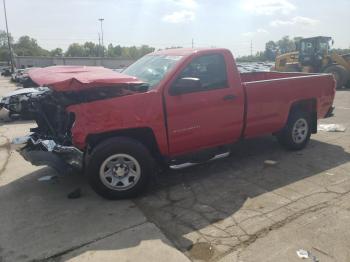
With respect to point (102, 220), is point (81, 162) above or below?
above

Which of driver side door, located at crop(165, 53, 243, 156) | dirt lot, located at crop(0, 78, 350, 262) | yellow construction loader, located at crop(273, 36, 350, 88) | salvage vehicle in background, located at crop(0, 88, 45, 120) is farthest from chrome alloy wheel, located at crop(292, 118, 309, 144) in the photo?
yellow construction loader, located at crop(273, 36, 350, 88)

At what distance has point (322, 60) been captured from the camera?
2002 cm

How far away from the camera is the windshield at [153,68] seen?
5.21m

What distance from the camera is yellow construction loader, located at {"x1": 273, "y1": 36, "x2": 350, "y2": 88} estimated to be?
Answer: 1898 centimetres

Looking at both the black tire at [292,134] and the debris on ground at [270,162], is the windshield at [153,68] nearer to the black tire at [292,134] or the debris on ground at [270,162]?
the debris on ground at [270,162]

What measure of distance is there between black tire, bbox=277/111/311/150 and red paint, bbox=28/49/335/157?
0.83 feet

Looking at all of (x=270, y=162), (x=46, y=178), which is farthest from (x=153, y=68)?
(x=270, y=162)

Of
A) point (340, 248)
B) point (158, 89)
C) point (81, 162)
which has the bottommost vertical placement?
point (340, 248)

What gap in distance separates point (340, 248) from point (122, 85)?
3096 millimetres

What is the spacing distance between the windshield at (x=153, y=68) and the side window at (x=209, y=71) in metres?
0.25

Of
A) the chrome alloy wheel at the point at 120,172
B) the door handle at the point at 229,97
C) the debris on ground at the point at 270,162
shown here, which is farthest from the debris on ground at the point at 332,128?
the chrome alloy wheel at the point at 120,172

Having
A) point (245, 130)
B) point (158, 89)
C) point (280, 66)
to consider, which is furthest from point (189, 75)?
point (280, 66)

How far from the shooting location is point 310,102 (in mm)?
6930

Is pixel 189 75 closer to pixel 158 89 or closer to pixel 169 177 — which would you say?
pixel 158 89
